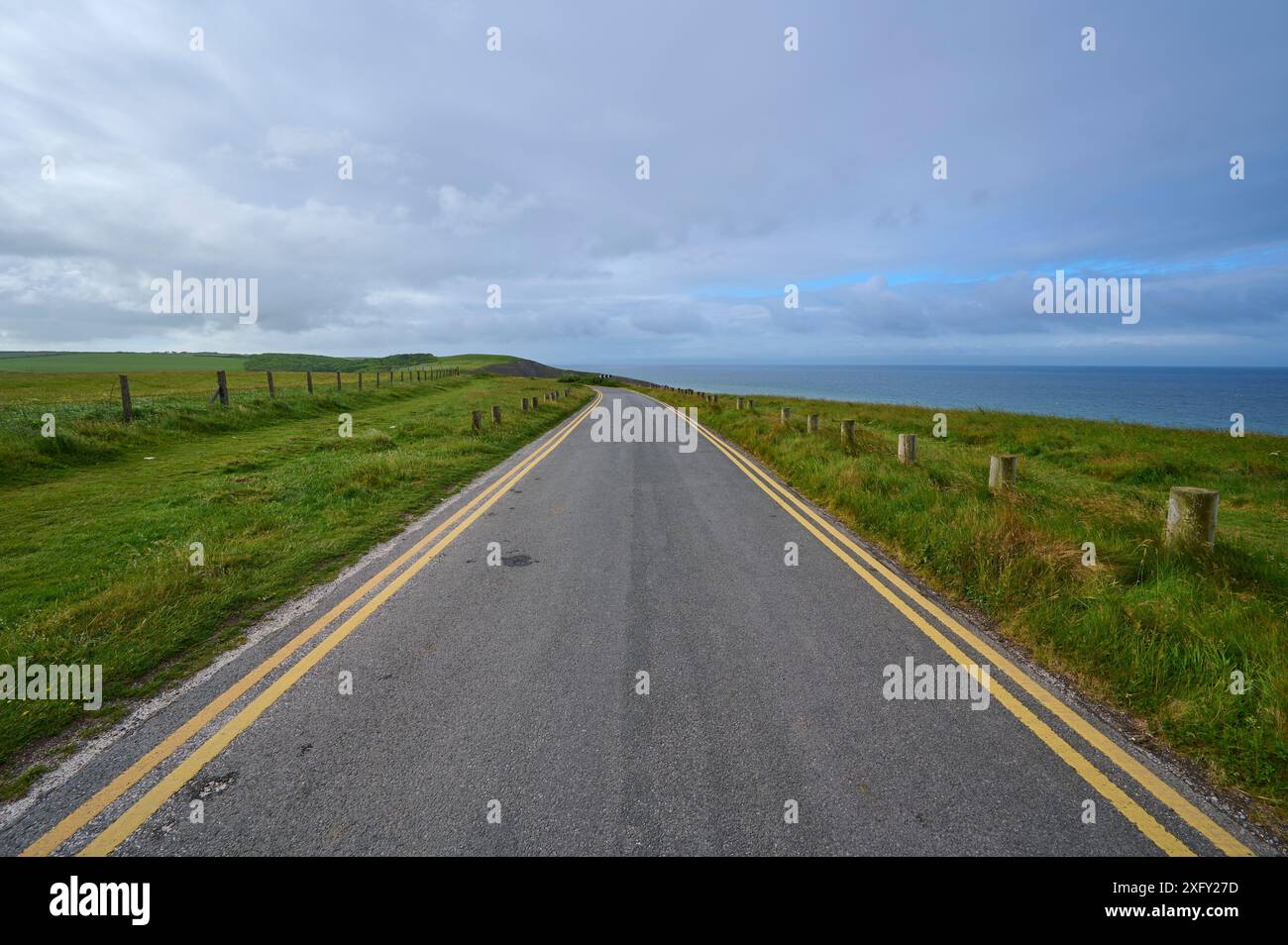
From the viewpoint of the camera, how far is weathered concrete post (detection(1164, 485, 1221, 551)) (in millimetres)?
5062

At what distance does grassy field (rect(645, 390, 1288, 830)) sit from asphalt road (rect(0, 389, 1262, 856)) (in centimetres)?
45

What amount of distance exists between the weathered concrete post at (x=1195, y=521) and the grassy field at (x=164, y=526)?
818cm

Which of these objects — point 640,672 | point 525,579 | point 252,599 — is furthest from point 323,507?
point 640,672

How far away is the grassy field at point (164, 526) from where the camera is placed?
12.8ft

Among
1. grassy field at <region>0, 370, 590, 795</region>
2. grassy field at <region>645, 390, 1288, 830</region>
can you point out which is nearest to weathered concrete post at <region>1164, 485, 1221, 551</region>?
grassy field at <region>645, 390, 1288, 830</region>

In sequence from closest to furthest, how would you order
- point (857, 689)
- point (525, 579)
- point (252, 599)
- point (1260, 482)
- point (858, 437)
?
point (857, 689) → point (252, 599) → point (525, 579) → point (1260, 482) → point (858, 437)

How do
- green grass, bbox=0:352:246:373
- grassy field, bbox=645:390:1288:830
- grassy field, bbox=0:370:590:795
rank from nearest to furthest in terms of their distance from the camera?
grassy field, bbox=645:390:1288:830 < grassy field, bbox=0:370:590:795 < green grass, bbox=0:352:246:373

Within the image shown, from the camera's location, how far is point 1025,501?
25.8ft

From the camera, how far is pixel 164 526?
698 cm

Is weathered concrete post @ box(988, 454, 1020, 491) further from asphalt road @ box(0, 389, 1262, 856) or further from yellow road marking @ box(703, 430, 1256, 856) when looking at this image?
asphalt road @ box(0, 389, 1262, 856)

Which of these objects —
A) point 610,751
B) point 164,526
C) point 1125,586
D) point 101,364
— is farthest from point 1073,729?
point 101,364

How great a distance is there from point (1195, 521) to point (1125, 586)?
112cm
